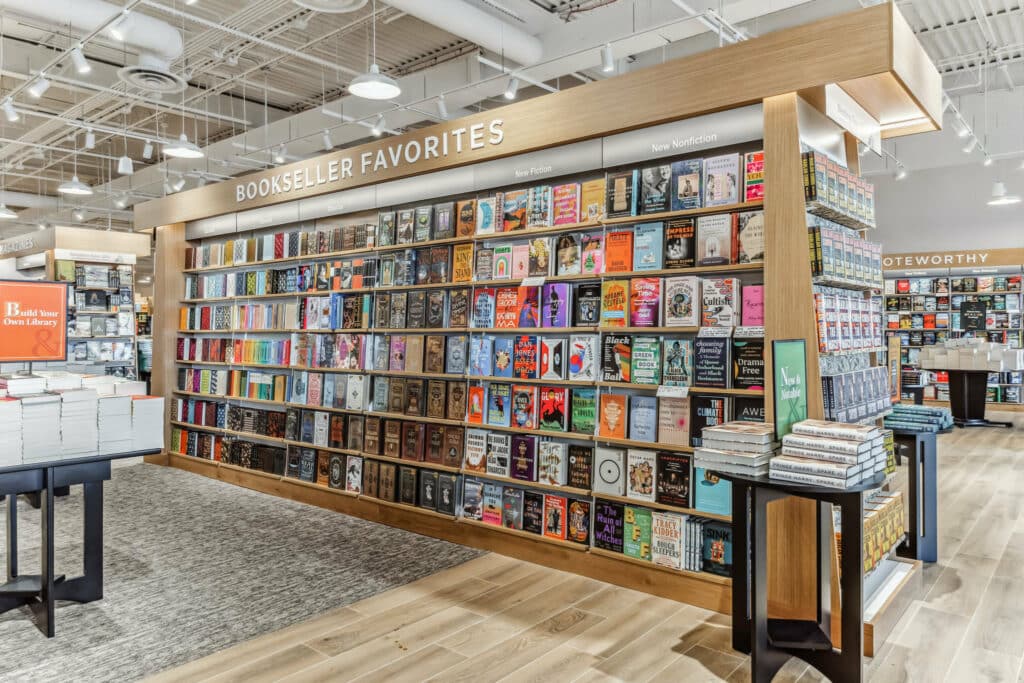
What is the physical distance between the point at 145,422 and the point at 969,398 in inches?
443

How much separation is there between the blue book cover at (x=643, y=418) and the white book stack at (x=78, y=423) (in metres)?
2.88

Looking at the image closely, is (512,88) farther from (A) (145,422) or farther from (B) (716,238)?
(A) (145,422)

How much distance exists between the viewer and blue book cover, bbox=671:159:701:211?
3.79 meters

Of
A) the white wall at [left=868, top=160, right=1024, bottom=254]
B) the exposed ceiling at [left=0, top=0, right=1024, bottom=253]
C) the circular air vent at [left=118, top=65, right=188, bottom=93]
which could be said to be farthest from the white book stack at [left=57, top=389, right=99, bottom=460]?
the white wall at [left=868, top=160, right=1024, bottom=254]

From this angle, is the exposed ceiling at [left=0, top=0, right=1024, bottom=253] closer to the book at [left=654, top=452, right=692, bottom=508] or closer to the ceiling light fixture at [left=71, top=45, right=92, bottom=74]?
the ceiling light fixture at [left=71, top=45, right=92, bottom=74]

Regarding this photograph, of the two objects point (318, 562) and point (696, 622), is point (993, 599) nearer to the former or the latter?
point (696, 622)

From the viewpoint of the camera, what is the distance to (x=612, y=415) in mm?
4074

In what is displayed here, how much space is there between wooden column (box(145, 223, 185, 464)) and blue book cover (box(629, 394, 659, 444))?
225 inches

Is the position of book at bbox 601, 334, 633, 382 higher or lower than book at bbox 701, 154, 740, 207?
lower

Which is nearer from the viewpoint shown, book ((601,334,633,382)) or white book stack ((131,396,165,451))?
white book stack ((131,396,165,451))

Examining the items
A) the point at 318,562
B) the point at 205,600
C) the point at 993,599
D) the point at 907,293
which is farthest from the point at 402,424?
the point at 907,293

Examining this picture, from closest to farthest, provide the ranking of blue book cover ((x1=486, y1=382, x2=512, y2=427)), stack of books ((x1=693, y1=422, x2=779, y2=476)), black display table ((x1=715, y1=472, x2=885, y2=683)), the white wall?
black display table ((x1=715, y1=472, x2=885, y2=683))
stack of books ((x1=693, y1=422, x2=779, y2=476))
blue book cover ((x1=486, y1=382, x2=512, y2=427))
the white wall

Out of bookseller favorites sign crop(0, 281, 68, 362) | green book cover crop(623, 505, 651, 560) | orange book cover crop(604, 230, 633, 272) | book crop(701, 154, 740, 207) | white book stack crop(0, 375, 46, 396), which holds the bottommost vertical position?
green book cover crop(623, 505, 651, 560)

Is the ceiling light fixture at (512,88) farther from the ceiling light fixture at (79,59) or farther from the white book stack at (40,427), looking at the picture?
the white book stack at (40,427)
